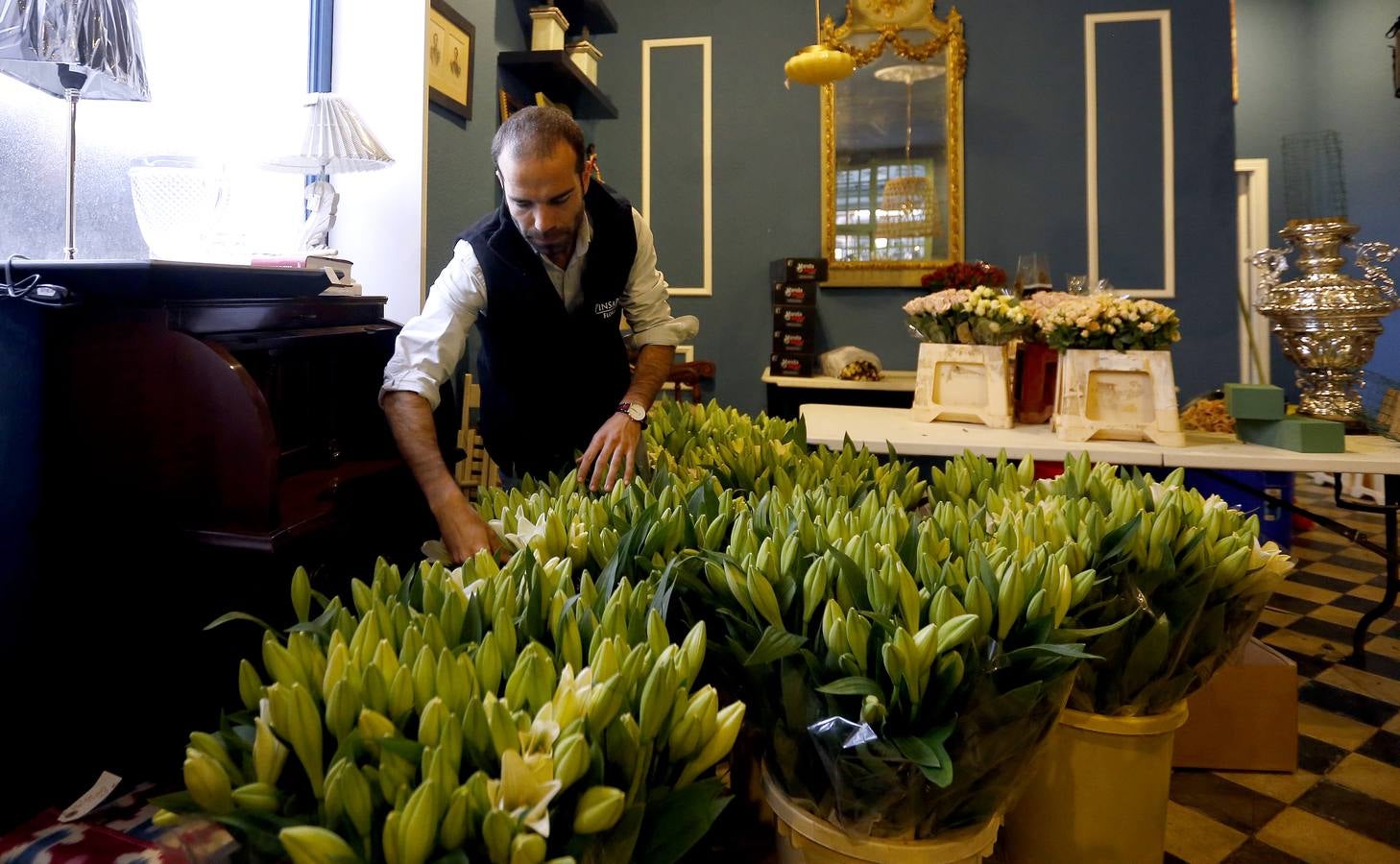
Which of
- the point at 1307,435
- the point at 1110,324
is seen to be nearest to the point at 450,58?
the point at 1110,324

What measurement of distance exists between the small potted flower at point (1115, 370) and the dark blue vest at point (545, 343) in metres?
1.25

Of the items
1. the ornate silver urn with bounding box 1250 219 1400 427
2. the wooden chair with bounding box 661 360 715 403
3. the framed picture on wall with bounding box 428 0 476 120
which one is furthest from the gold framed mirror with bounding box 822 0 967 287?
the framed picture on wall with bounding box 428 0 476 120

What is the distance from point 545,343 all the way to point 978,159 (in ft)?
11.6

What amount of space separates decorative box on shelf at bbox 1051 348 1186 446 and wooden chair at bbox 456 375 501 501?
6.41 feet

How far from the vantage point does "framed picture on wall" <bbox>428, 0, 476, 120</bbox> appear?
9.11ft

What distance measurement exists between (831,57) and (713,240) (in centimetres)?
164

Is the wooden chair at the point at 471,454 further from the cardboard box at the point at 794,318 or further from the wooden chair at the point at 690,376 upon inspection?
the cardboard box at the point at 794,318

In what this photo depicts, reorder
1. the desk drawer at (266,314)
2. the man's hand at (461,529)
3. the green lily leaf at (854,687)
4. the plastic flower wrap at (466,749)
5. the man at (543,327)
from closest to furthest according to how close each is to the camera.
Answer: the plastic flower wrap at (466,749) → the green lily leaf at (854,687) → the man's hand at (461,529) → the desk drawer at (266,314) → the man at (543,327)

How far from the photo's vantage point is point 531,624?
2.32 feet

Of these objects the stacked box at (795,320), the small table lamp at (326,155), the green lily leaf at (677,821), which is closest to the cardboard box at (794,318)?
the stacked box at (795,320)

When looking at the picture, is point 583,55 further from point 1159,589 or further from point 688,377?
point 1159,589

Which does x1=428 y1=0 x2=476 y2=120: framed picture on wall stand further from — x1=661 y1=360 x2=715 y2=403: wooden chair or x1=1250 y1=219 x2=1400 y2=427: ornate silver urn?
x1=1250 y1=219 x2=1400 y2=427: ornate silver urn

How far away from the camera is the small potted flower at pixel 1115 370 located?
228 cm

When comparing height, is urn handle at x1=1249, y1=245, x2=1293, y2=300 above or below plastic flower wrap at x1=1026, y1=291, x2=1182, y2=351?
above
